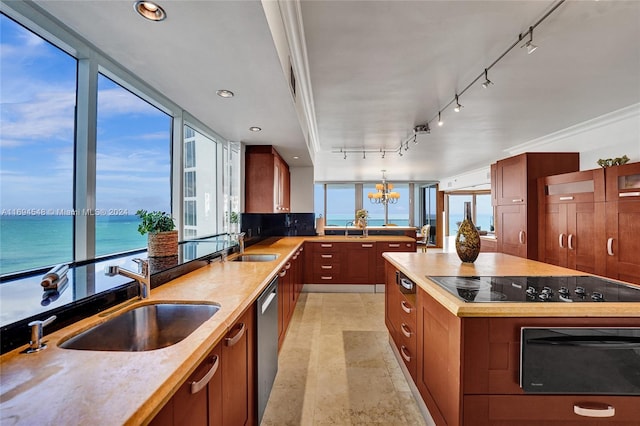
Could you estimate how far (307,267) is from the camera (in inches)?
188

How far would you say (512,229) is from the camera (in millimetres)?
4340

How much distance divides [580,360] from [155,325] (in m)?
1.85

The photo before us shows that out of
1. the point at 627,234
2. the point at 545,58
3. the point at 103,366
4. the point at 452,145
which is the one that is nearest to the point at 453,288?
the point at 103,366

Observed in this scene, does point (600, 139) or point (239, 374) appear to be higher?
point (600, 139)

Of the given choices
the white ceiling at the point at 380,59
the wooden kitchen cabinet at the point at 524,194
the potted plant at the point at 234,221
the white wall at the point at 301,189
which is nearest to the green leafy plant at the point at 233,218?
the potted plant at the point at 234,221

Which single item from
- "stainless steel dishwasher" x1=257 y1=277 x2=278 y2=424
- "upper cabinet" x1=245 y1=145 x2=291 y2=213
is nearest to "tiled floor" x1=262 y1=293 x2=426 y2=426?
"stainless steel dishwasher" x1=257 y1=277 x2=278 y2=424

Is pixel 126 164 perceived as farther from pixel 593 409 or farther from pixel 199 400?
pixel 593 409

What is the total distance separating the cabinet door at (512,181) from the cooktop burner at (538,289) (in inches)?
111

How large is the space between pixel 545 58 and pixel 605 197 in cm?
169

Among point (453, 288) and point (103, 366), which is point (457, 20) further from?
point (103, 366)

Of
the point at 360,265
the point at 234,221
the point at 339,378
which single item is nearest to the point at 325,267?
the point at 360,265

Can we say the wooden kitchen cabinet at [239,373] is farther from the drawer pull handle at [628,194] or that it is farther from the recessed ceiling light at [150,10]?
the drawer pull handle at [628,194]

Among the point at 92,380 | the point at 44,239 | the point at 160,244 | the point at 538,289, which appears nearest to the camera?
the point at 92,380

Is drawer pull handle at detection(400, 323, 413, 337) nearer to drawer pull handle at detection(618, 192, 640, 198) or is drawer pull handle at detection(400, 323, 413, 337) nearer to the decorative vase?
the decorative vase
